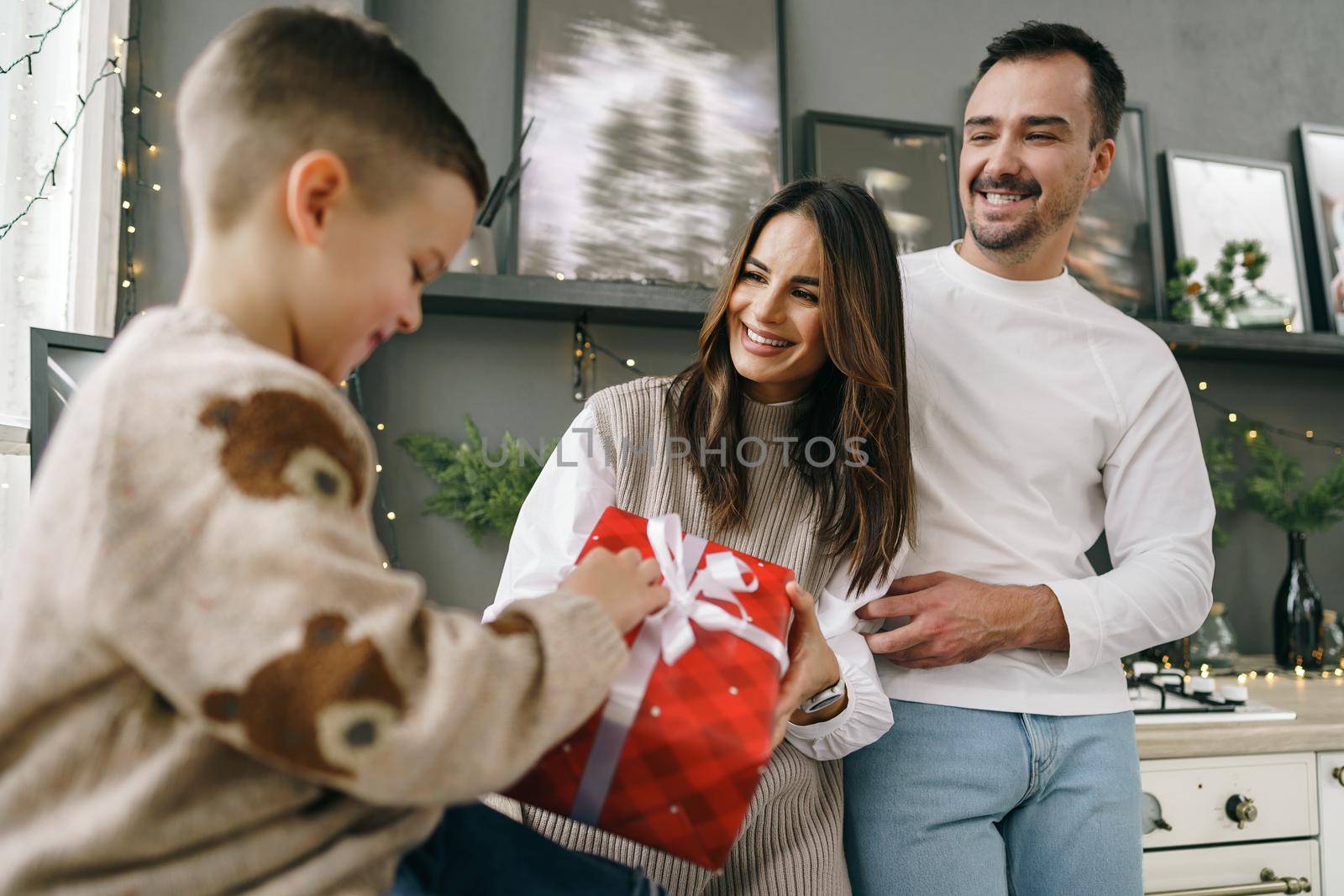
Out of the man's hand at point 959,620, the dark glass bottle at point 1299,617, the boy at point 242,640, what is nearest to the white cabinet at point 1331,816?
the dark glass bottle at point 1299,617

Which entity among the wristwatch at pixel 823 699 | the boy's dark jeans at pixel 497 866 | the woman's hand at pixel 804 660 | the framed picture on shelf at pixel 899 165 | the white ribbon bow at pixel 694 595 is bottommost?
the boy's dark jeans at pixel 497 866

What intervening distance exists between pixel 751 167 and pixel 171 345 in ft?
5.84

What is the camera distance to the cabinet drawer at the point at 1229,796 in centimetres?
170

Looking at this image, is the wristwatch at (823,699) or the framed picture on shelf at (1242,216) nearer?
the wristwatch at (823,699)

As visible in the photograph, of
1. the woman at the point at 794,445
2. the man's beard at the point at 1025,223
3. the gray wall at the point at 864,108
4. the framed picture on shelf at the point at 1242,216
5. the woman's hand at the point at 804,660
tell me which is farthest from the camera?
the framed picture on shelf at the point at 1242,216

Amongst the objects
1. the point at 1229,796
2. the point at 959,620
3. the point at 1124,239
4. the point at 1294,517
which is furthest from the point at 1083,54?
the point at 1294,517

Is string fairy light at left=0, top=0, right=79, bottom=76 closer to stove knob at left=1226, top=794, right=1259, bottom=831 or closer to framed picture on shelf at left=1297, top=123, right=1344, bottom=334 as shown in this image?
stove knob at left=1226, top=794, right=1259, bottom=831

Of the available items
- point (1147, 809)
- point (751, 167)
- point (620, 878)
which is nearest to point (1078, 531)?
point (1147, 809)

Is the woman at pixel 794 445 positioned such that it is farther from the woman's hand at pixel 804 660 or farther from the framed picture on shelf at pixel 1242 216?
the framed picture on shelf at pixel 1242 216

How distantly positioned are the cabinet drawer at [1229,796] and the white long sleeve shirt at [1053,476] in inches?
19.6

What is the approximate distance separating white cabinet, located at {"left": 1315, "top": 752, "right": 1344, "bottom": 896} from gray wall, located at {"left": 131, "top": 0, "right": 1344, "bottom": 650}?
2.70 ft

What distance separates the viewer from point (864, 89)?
2.35 meters

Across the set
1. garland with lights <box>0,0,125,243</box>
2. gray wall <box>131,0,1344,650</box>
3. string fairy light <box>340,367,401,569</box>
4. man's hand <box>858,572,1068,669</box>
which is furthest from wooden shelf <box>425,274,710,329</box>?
man's hand <box>858,572,1068,669</box>

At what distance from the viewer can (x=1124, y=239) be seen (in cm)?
242
